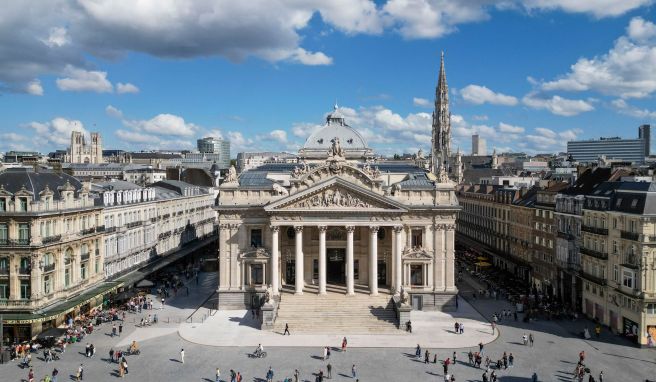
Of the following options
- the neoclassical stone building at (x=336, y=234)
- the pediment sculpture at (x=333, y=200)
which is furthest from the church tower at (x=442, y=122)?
the pediment sculpture at (x=333, y=200)

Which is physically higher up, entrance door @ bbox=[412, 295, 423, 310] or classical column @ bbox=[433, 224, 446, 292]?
classical column @ bbox=[433, 224, 446, 292]

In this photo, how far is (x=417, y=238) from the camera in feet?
237

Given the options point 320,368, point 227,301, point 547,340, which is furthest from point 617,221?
point 227,301

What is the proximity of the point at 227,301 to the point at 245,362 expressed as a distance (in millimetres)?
20586

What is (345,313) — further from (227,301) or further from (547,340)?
(547,340)

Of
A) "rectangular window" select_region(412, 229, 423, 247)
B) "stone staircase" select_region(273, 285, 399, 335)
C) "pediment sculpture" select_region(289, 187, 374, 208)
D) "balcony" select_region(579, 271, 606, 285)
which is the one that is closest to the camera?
"stone staircase" select_region(273, 285, 399, 335)

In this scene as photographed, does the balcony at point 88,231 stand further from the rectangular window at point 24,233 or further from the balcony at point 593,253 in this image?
the balcony at point 593,253

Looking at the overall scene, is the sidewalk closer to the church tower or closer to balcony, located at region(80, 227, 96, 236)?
balcony, located at region(80, 227, 96, 236)

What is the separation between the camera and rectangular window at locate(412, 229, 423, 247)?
72.2m

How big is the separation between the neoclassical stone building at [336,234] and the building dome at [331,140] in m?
34.4

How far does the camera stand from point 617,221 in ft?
198

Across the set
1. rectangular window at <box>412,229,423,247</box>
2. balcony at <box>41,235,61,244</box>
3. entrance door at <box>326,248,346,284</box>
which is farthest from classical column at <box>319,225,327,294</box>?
balcony at <box>41,235,61,244</box>

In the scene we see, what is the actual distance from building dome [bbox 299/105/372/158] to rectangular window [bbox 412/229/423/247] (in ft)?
130

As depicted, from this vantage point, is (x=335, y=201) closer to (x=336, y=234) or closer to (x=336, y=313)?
(x=336, y=234)
